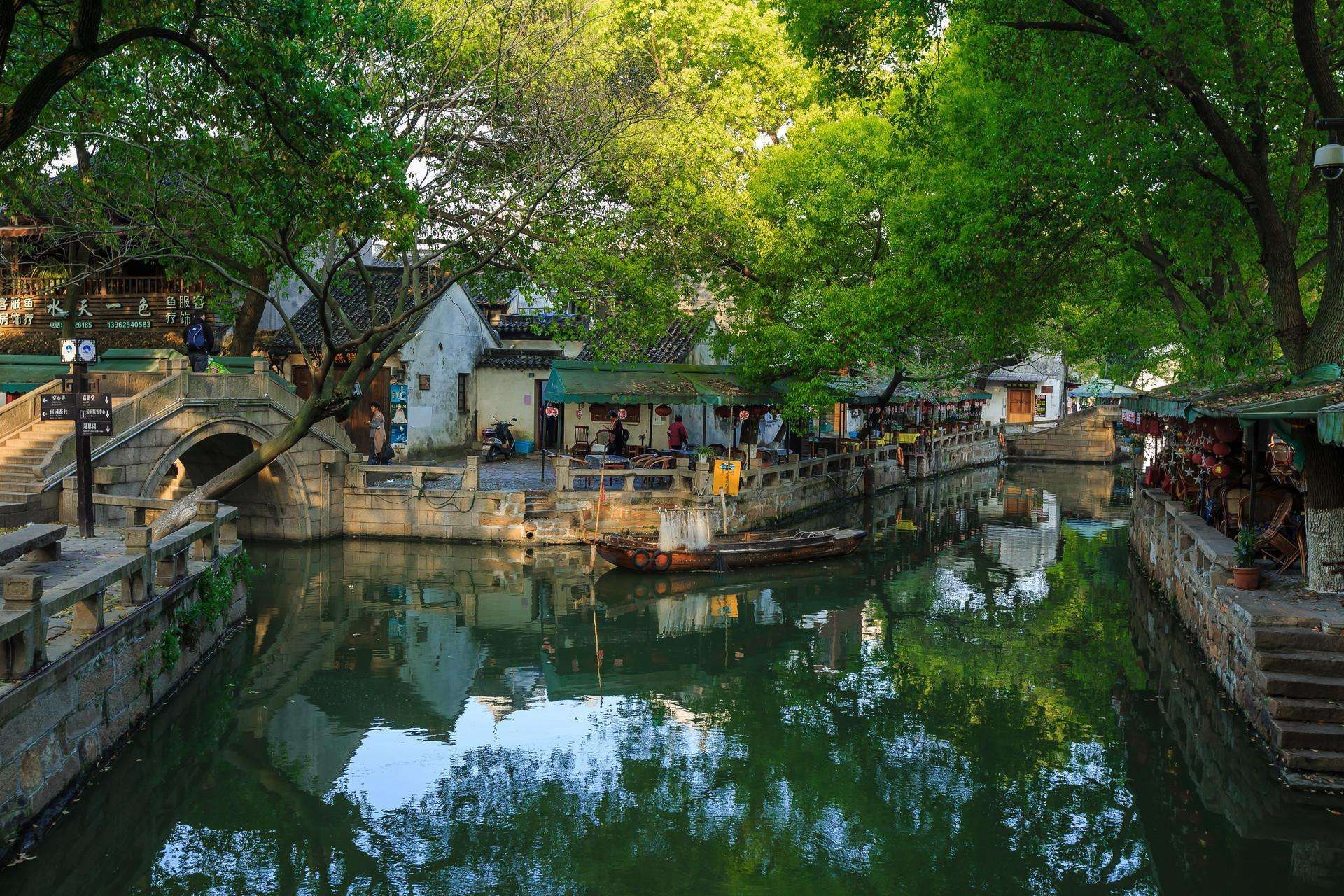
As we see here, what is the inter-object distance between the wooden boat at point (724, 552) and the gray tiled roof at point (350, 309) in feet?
32.9

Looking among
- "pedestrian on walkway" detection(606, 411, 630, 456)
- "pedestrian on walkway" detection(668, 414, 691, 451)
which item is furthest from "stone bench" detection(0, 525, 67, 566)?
"pedestrian on walkway" detection(668, 414, 691, 451)

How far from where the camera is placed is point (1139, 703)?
40.8 feet

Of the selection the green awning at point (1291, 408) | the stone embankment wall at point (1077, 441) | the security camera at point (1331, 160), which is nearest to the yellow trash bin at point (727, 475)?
the green awning at point (1291, 408)

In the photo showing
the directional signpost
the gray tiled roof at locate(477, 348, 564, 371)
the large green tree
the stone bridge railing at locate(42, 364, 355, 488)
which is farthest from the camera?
the gray tiled roof at locate(477, 348, 564, 371)

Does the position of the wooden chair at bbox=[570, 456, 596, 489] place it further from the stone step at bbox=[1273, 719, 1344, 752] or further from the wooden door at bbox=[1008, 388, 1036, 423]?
the wooden door at bbox=[1008, 388, 1036, 423]

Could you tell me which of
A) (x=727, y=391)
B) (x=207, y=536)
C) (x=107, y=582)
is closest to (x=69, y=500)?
(x=207, y=536)

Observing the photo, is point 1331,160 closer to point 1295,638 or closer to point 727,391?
point 1295,638

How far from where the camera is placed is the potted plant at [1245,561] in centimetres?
1114

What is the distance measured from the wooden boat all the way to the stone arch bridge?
6097 mm

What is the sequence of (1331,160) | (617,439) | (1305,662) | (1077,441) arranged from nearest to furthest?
(1331,160) → (1305,662) → (617,439) → (1077,441)

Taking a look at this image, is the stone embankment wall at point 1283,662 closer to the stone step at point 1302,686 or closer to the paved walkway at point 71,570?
the stone step at point 1302,686

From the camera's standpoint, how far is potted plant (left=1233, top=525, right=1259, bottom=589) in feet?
36.6

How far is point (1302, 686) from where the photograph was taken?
9328 millimetres

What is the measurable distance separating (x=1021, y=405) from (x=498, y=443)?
33.8 metres
